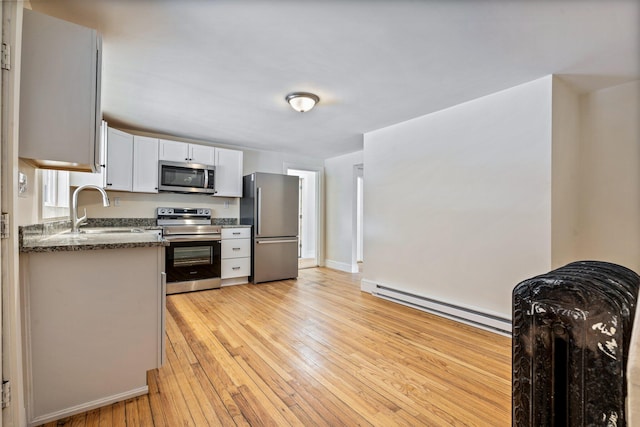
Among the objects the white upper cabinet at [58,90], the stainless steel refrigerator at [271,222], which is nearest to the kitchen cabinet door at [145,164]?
the stainless steel refrigerator at [271,222]

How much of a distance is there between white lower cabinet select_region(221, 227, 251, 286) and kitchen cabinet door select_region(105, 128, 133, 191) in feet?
4.47

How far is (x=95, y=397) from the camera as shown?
159 cm

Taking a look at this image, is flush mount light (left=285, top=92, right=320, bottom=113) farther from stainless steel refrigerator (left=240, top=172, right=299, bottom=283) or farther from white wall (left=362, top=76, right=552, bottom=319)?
stainless steel refrigerator (left=240, top=172, right=299, bottom=283)

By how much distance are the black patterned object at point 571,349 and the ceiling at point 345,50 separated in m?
1.61

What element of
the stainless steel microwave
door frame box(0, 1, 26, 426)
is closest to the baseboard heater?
the stainless steel microwave

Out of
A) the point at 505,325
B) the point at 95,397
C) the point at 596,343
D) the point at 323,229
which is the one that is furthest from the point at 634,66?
the point at 323,229

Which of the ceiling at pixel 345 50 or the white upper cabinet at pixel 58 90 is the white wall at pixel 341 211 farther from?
the white upper cabinet at pixel 58 90

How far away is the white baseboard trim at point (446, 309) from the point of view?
2614 mm

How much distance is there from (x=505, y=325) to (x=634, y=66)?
223cm

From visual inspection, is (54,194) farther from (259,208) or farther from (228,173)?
(259,208)

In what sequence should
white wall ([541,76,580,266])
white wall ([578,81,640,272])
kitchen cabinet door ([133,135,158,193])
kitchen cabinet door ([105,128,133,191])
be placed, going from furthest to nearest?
1. kitchen cabinet door ([133,135,158,193])
2. kitchen cabinet door ([105,128,133,191])
3. white wall ([578,81,640,272])
4. white wall ([541,76,580,266])

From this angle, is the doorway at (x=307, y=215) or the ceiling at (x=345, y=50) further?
the doorway at (x=307, y=215)

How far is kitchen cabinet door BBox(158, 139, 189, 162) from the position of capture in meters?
4.01

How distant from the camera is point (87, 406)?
61.6 inches
